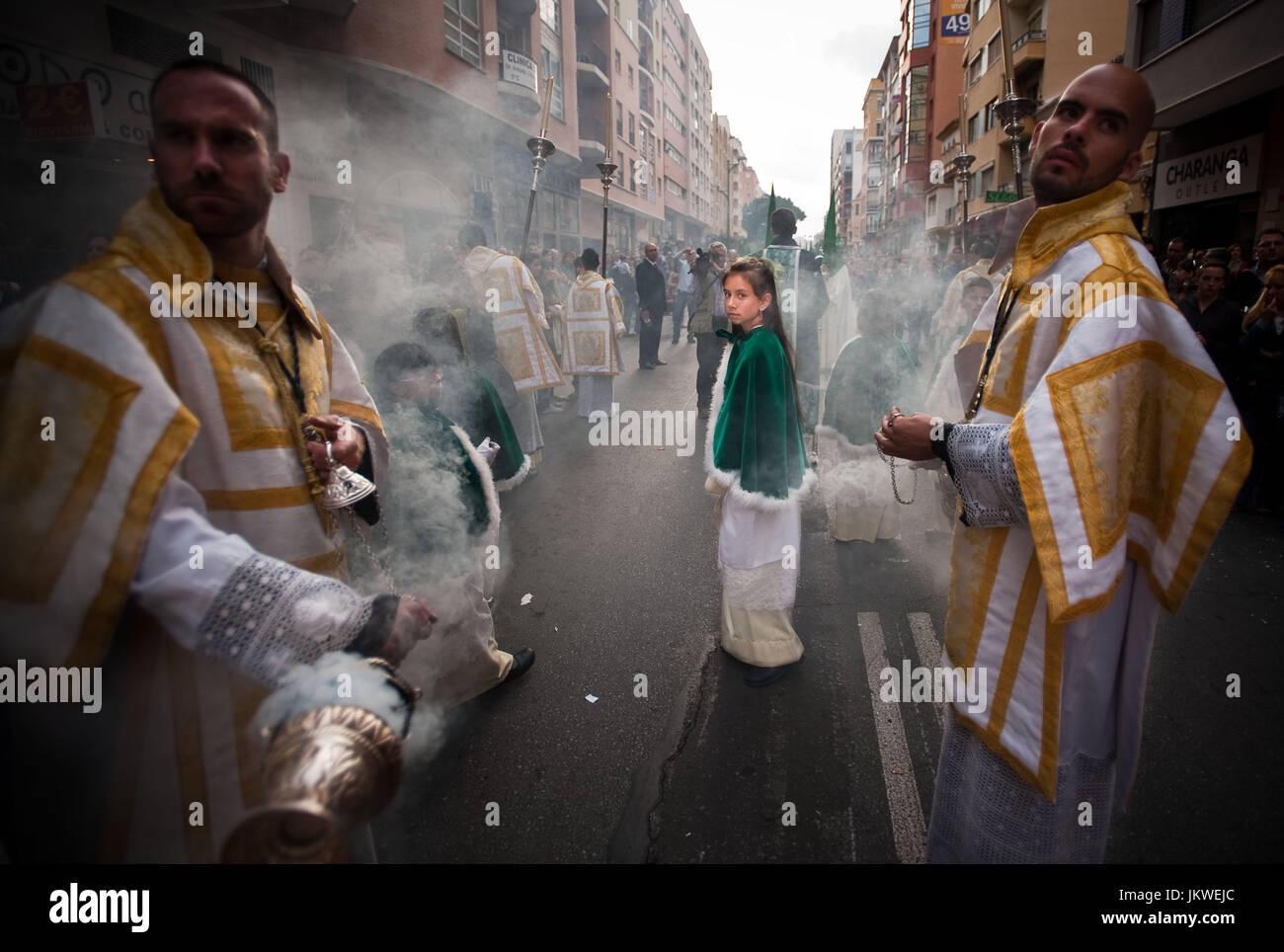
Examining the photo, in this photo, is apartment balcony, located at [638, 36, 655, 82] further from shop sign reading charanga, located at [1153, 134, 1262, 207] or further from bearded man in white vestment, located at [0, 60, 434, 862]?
bearded man in white vestment, located at [0, 60, 434, 862]

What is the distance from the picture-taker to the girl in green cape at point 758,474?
3053 mm

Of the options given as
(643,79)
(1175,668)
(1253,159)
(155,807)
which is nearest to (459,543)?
(155,807)

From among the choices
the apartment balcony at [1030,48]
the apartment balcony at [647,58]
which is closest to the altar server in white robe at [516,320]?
the apartment balcony at [1030,48]

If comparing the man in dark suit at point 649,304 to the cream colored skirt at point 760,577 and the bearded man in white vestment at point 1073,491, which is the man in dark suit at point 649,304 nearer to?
the cream colored skirt at point 760,577

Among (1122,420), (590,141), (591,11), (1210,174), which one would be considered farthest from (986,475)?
(591,11)

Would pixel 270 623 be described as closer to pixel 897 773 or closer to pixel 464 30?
pixel 897 773

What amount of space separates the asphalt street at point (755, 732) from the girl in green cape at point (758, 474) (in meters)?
0.20

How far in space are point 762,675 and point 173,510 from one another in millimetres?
2632

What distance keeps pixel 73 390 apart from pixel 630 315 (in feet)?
60.4

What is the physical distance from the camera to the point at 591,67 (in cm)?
2364

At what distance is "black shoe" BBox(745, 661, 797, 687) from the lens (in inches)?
125

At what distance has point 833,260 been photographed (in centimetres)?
970

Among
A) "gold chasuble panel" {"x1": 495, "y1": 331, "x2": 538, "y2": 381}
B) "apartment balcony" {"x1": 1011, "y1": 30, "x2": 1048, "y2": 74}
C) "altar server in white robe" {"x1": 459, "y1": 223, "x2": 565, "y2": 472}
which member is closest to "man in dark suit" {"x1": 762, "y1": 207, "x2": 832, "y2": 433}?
"altar server in white robe" {"x1": 459, "y1": 223, "x2": 565, "y2": 472}
